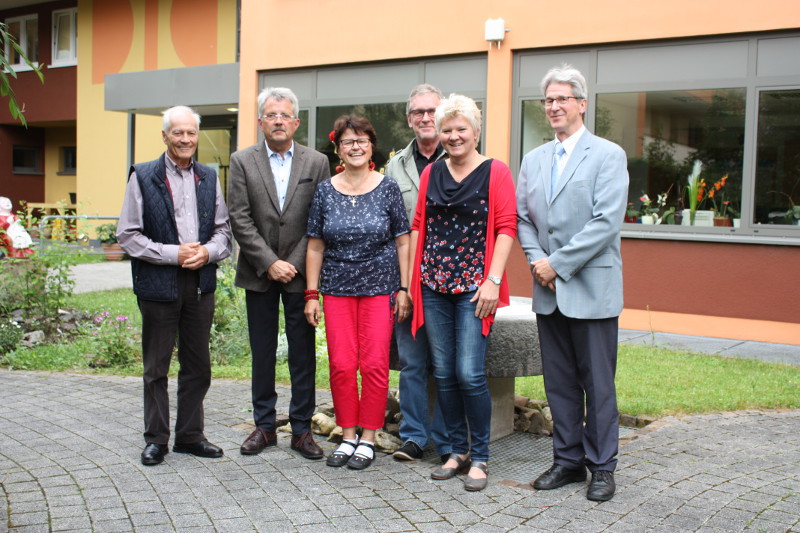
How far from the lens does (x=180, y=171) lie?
5055mm

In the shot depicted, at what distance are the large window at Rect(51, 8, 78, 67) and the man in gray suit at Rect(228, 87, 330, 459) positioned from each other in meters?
22.5

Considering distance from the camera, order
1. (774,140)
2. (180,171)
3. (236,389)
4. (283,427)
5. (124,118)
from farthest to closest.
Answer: (124,118) < (774,140) < (236,389) < (283,427) < (180,171)

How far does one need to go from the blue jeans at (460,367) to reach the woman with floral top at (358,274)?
30 cm

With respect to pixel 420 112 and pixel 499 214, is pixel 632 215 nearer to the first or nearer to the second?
pixel 420 112

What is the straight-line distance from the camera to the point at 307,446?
5.12m

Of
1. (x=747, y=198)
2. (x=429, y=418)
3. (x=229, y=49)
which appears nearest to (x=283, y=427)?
(x=429, y=418)

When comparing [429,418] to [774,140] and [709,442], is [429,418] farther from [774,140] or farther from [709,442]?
[774,140]

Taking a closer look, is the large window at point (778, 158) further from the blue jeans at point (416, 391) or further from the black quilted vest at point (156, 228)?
the black quilted vest at point (156, 228)

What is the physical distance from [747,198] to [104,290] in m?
9.70

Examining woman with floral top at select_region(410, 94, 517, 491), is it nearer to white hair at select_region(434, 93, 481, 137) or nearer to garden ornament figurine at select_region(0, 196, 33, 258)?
white hair at select_region(434, 93, 481, 137)

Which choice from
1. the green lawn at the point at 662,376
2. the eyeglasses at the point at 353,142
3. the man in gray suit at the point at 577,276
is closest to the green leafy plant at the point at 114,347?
the green lawn at the point at 662,376

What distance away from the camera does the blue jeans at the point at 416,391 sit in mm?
4969

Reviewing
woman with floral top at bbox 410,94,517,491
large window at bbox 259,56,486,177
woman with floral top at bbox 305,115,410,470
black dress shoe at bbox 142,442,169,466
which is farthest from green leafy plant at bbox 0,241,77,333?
woman with floral top at bbox 410,94,517,491

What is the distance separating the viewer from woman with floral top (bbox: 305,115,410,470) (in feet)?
16.0
